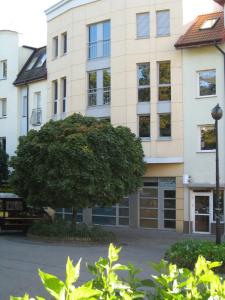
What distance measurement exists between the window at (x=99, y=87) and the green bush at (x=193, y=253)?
17003mm

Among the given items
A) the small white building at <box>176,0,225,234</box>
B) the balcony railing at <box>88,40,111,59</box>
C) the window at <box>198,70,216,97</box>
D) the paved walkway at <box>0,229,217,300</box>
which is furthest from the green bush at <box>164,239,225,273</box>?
the balcony railing at <box>88,40,111,59</box>

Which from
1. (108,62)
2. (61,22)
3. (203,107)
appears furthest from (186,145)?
(61,22)

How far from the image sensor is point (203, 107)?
85.0 feet

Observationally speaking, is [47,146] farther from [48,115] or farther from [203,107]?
[48,115]

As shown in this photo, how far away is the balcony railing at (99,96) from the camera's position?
29.1m

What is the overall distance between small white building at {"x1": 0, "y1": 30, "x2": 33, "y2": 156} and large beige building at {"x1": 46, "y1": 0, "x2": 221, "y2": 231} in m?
6.55

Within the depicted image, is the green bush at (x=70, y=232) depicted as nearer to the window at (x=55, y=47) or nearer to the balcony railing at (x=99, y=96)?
the balcony railing at (x=99, y=96)

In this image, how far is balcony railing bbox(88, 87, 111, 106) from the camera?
29094mm

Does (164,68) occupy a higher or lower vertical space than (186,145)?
higher

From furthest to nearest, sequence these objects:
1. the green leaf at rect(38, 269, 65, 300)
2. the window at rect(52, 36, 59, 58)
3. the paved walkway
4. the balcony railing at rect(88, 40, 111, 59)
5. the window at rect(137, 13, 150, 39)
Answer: the window at rect(52, 36, 59, 58) → the balcony railing at rect(88, 40, 111, 59) → the window at rect(137, 13, 150, 39) → the paved walkway → the green leaf at rect(38, 269, 65, 300)

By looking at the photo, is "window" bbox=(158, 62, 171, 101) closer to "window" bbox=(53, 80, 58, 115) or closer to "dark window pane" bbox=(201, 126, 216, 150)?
"dark window pane" bbox=(201, 126, 216, 150)

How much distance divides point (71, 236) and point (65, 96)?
12778 mm

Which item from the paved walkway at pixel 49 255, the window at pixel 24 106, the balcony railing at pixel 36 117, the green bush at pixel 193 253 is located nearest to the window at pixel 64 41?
the balcony railing at pixel 36 117

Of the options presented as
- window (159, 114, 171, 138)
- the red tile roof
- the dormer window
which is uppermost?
the dormer window
